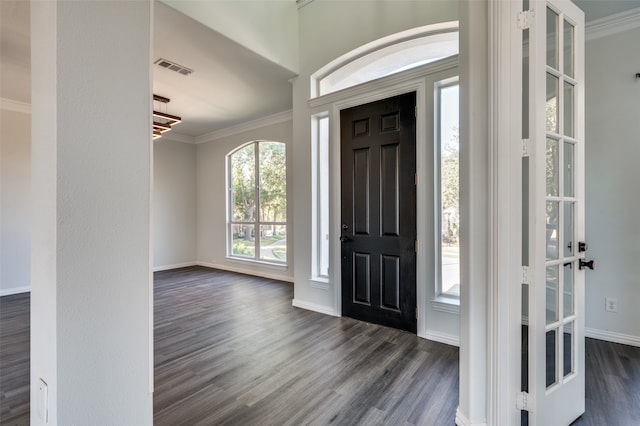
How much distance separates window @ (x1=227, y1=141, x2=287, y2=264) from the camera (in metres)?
5.48

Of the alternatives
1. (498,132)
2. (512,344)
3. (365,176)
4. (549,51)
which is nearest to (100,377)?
(512,344)

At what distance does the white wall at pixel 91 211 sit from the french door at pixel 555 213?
1.71 m

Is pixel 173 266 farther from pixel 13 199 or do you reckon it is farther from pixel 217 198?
pixel 13 199

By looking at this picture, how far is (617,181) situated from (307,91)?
3.31m

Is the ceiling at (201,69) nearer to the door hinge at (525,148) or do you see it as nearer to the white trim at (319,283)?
the door hinge at (525,148)

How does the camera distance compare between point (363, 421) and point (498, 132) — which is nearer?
point (498, 132)

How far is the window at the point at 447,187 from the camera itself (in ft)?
9.41

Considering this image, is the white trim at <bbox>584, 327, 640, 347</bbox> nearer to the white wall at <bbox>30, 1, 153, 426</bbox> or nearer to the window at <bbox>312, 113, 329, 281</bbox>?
the window at <bbox>312, 113, 329, 281</bbox>

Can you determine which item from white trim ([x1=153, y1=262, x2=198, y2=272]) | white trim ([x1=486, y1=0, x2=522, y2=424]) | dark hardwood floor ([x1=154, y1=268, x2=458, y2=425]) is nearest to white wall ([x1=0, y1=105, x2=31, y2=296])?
white trim ([x1=153, y1=262, x2=198, y2=272])

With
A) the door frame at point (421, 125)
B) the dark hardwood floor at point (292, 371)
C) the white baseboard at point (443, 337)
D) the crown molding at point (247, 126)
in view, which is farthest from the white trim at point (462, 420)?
the crown molding at point (247, 126)

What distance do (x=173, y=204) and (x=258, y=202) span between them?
2093 mm

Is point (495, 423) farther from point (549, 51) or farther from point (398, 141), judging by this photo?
point (398, 141)

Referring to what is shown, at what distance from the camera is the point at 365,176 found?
328cm

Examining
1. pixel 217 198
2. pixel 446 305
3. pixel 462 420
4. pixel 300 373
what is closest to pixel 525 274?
pixel 462 420
